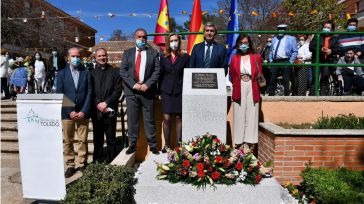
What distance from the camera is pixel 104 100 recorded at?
5.48m

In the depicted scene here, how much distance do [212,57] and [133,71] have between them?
1376 mm

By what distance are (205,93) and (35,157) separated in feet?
8.63

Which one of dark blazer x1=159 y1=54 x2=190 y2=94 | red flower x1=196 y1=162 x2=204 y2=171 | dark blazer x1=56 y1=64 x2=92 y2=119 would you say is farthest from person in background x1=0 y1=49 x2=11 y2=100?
red flower x1=196 y1=162 x2=204 y2=171

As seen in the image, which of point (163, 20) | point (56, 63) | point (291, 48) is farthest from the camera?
point (56, 63)

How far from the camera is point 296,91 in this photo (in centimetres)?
634

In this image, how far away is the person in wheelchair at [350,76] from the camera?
6320 mm

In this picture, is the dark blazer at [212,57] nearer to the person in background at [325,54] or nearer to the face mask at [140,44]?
the face mask at [140,44]

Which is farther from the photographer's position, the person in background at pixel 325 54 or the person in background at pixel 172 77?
the person in background at pixel 325 54

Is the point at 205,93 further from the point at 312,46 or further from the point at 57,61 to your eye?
the point at 57,61

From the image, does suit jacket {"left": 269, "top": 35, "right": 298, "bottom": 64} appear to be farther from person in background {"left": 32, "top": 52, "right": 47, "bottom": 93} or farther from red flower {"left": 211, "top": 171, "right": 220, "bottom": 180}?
person in background {"left": 32, "top": 52, "right": 47, "bottom": 93}

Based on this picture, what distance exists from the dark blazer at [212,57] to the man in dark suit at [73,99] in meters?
1.86

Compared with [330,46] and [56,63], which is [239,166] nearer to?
[330,46]

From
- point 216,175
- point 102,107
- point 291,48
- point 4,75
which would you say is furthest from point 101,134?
point 4,75

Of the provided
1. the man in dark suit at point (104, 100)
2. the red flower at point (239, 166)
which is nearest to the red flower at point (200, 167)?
the red flower at point (239, 166)
